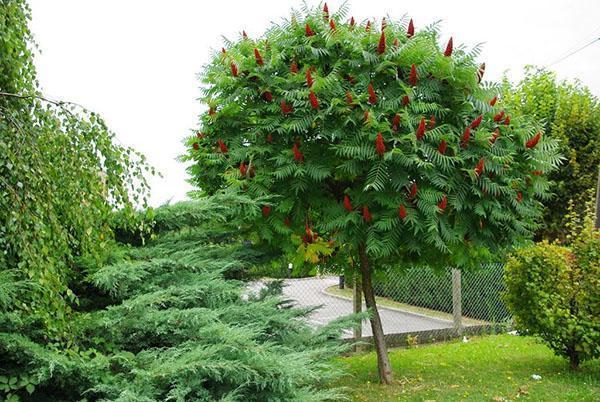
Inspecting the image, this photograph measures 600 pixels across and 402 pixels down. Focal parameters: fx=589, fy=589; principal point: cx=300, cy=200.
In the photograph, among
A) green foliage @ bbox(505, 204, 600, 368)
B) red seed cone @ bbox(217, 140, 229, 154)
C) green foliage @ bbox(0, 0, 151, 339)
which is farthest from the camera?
green foliage @ bbox(505, 204, 600, 368)

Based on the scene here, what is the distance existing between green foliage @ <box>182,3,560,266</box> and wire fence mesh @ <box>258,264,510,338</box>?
12.7 feet

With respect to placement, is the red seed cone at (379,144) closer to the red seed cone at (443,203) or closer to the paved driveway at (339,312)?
the red seed cone at (443,203)

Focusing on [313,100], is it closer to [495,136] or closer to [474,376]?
[495,136]

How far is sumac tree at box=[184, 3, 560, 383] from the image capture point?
4.77 m

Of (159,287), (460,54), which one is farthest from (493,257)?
(159,287)

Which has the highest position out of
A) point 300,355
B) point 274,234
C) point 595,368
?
point 274,234

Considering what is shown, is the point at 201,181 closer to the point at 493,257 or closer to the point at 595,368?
the point at 493,257

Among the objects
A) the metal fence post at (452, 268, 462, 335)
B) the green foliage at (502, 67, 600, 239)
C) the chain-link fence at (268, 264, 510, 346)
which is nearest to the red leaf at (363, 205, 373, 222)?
the chain-link fence at (268, 264, 510, 346)

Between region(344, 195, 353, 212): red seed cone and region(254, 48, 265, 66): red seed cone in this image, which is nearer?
region(344, 195, 353, 212): red seed cone

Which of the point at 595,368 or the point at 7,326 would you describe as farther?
the point at 595,368

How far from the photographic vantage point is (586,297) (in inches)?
242

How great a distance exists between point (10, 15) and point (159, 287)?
2053 millimetres

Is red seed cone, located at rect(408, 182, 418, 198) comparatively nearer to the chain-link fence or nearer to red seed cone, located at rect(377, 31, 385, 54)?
red seed cone, located at rect(377, 31, 385, 54)

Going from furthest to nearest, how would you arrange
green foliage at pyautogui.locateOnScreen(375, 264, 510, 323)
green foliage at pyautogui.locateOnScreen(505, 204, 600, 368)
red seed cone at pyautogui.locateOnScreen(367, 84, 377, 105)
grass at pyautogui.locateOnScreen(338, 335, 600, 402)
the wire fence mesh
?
1. green foliage at pyautogui.locateOnScreen(375, 264, 510, 323)
2. the wire fence mesh
3. green foliage at pyautogui.locateOnScreen(505, 204, 600, 368)
4. grass at pyautogui.locateOnScreen(338, 335, 600, 402)
5. red seed cone at pyautogui.locateOnScreen(367, 84, 377, 105)
